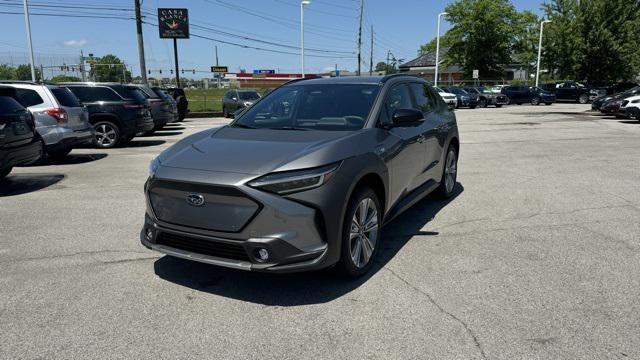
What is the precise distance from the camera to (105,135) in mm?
12852

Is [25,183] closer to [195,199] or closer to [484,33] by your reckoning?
[195,199]

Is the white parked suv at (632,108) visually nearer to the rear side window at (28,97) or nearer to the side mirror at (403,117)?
the side mirror at (403,117)

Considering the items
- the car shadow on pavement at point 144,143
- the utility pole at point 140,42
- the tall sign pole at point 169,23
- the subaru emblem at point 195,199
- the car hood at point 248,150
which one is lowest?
the car shadow on pavement at point 144,143

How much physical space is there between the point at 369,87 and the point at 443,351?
2790 mm

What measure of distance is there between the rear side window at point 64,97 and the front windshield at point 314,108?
661cm

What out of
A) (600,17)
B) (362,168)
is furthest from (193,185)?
(600,17)

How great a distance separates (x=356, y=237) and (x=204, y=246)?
1.25 metres

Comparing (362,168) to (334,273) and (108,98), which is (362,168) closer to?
(334,273)

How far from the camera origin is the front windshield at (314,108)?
4504 millimetres

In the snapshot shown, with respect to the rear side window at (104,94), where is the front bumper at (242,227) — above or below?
below

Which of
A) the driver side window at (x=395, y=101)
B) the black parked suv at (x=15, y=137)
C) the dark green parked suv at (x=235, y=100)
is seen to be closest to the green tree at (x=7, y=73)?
the dark green parked suv at (x=235, y=100)

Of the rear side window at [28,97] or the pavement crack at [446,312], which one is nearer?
the pavement crack at [446,312]

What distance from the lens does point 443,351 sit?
3.01 meters

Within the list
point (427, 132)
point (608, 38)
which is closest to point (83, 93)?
point (427, 132)
